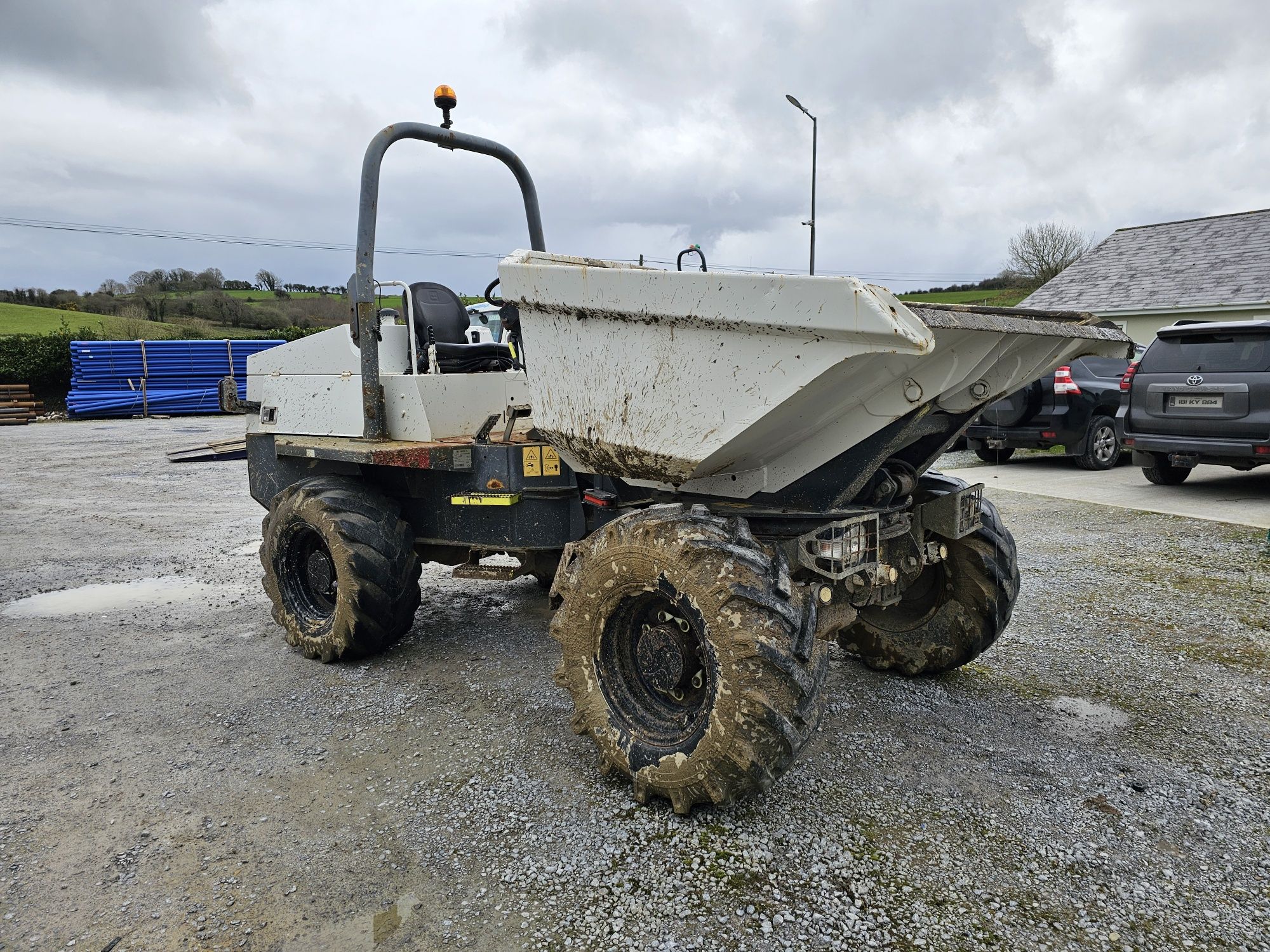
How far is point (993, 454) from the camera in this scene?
12.0 m

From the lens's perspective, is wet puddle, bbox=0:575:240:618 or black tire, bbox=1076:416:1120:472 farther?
black tire, bbox=1076:416:1120:472

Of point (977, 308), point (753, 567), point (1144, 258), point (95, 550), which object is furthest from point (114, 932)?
point (1144, 258)

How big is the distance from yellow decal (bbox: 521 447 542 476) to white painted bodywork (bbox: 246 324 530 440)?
523mm

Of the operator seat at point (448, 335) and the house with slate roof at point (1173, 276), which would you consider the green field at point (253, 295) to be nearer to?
the house with slate roof at point (1173, 276)

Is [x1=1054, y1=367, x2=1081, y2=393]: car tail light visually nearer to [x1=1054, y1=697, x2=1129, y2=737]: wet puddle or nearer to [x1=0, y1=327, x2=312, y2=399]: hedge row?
[x1=1054, y1=697, x2=1129, y2=737]: wet puddle

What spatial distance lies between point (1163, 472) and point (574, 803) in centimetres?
888

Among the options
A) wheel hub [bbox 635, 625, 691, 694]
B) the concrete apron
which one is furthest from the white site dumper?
the concrete apron

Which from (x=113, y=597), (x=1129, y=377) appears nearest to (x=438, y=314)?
(x=113, y=597)

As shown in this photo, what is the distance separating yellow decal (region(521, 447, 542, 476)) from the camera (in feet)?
12.7

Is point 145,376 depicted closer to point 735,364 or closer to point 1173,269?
point 735,364

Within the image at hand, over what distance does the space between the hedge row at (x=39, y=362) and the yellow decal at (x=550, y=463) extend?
24.7m

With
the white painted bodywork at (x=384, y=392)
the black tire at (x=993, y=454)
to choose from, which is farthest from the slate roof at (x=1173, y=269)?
the white painted bodywork at (x=384, y=392)

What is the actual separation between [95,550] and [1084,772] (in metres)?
7.61

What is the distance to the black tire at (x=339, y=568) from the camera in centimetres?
422
